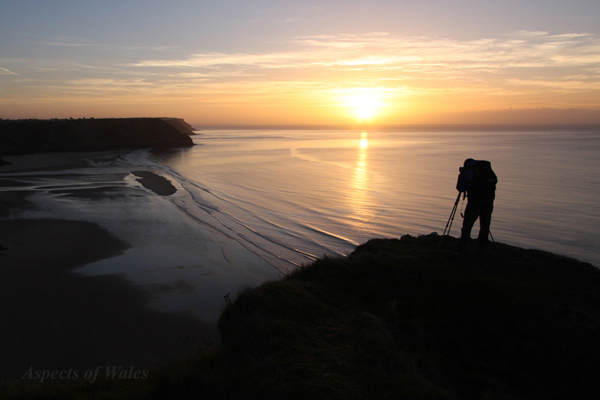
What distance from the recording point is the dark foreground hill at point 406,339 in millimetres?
5184

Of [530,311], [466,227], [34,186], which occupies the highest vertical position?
[466,227]

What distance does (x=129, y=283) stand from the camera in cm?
1196

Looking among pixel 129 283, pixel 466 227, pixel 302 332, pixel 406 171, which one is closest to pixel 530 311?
pixel 466 227

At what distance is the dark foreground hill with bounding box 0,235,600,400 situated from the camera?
5.18m

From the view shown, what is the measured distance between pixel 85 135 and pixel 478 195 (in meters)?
89.8

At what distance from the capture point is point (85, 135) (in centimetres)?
8269

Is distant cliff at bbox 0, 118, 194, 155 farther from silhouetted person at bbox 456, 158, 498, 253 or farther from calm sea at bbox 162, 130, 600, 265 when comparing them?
silhouetted person at bbox 456, 158, 498, 253

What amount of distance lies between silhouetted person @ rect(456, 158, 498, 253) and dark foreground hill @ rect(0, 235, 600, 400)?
2.73 feet

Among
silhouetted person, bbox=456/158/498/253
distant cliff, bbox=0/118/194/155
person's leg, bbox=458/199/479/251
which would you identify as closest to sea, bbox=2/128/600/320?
person's leg, bbox=458/199/479/251

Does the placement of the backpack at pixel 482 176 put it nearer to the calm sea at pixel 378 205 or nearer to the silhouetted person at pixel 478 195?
the silhouetted person at pixel 478 195

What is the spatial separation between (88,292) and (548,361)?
11.1 m

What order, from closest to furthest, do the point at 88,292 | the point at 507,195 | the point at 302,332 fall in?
the point at 302,332, the point at 88,292, the point at 507,195

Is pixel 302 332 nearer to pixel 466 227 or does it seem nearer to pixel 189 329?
pixel 189 329

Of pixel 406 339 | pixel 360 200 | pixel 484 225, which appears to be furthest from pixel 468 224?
pixel 360 200
